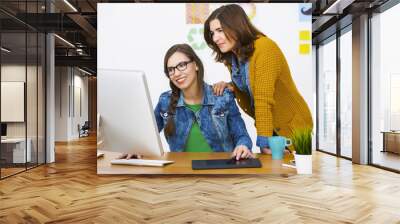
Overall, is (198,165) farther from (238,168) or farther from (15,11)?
(15,11)

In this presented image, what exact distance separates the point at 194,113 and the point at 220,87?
18.6 inches

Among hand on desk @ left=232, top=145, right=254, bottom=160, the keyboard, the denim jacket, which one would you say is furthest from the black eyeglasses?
the keyboard

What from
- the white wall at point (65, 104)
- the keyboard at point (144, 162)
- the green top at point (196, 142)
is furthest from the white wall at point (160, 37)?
the white wall at point (65, 104)

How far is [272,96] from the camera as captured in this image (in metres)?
4.75

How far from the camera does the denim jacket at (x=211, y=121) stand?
4863mm

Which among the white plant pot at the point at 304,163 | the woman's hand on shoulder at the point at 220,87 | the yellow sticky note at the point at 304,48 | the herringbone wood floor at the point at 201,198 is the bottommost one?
the herringbone wood floor at the point at 201,198

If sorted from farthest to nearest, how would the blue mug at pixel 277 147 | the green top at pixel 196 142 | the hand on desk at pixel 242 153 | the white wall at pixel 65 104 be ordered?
1. the white wall at pixel 65 104
2. the green top at pixel 196 142
3. the hand on desk at pixel 242 153
4. the blue mug at pixel 277 147

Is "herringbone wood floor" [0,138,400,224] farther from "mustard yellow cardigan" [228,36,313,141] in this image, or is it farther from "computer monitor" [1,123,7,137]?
"mustard yellow cardigan" [228,36,313,141]

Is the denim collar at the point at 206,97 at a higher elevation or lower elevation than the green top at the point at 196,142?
higher

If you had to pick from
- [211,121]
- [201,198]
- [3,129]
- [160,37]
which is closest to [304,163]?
[201,198]

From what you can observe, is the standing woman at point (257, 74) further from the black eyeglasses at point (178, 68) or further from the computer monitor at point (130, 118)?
the computer monitor at point (130, 118)

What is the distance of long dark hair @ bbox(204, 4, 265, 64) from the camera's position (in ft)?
16.3

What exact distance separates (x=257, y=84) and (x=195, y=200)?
164 centimetres

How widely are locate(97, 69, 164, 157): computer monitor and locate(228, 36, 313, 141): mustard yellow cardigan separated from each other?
2007mm
